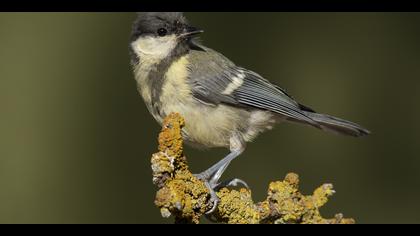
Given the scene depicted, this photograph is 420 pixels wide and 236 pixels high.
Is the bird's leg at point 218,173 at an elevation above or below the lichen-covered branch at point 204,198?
above

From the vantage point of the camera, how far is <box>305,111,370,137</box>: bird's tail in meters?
3.50

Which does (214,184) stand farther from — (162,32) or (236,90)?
(162,32)

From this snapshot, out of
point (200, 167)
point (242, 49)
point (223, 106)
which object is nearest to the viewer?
point (223, 106)

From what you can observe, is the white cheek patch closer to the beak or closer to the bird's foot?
the beak

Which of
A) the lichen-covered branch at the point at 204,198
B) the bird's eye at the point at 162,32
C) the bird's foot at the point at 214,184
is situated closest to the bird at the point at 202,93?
the bird's eye at the point at 162,32

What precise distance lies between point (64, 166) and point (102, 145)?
0.91 feet

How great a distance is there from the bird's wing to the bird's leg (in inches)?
8.0

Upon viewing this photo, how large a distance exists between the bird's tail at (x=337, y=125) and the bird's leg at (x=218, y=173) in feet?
1.40

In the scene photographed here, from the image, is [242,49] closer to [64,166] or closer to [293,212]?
[64,166]

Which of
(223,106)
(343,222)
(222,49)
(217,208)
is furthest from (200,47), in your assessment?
(343,222)

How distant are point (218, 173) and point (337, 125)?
733mm

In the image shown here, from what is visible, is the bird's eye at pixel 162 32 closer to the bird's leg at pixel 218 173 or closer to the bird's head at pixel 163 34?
the bird's head at pixel 163 34

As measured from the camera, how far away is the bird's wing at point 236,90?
→ 11.0 feet

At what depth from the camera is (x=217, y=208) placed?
8.78 feet
